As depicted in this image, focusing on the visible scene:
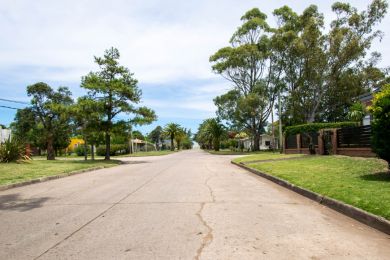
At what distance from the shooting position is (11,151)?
23.5m

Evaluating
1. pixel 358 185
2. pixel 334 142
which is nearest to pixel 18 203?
pixel 358 185

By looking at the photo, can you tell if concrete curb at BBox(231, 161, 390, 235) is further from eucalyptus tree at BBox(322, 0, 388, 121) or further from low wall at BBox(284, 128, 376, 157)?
eucalyptus tree at BBox(322, 0, 388, 121)

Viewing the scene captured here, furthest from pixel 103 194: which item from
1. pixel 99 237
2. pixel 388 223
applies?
pixel 388 223

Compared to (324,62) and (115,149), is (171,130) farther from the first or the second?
(324,62)

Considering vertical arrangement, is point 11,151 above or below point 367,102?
below

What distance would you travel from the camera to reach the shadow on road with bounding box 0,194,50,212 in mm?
9359

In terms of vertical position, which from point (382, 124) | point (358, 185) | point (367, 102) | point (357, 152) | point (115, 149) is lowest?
point (358, 185)

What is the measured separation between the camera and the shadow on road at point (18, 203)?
936 centimetres

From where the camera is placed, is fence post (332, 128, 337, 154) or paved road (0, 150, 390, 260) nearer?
paved road (0, 150, 390, 260)

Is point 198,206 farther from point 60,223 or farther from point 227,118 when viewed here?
point 227,118

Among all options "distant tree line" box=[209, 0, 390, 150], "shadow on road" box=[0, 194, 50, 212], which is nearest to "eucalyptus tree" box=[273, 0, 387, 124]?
"distant tree line" box=[209, 0, 390, 150]

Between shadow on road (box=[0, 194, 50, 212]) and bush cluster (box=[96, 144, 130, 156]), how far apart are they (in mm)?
56319

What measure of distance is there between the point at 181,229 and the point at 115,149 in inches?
2530

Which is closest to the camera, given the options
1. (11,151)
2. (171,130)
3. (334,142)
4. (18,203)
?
(18,203)
